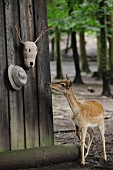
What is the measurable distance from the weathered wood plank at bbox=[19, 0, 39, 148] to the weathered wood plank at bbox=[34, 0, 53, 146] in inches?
3.0

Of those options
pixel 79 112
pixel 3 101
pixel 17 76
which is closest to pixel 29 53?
pixel 17 76

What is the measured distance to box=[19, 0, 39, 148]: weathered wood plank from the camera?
6.24 meters

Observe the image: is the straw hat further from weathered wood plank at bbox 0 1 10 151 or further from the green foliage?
the green foliage

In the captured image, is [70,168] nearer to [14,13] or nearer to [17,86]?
[17,86]

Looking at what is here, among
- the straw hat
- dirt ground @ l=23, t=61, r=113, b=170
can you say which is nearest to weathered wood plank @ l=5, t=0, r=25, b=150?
the straw hat

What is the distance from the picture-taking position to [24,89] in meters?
6.21

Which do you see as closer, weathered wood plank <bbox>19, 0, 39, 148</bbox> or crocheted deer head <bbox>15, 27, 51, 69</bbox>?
crocheted deer head <bbox>15, 27, 51, 69</bbox>

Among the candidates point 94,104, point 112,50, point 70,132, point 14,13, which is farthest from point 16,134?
point 112,50

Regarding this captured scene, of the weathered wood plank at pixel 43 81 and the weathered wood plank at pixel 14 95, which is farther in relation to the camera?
the weathered wood plank at pixel 43 81

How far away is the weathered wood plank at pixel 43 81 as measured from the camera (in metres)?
6.38

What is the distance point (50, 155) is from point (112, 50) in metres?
16.4

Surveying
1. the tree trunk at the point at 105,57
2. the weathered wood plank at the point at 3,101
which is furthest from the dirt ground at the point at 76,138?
the weathered wood plank at the point at 3,101

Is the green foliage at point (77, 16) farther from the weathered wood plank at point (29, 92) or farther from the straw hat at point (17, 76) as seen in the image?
the straw hat at point (17, 76)

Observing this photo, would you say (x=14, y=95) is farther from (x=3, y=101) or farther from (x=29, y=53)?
(x=29, y=53)
